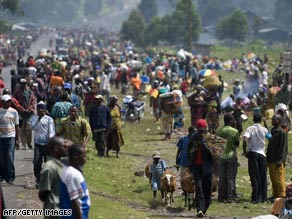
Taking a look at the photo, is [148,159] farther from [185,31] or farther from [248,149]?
[185,31]

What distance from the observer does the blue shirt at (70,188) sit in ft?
27.3

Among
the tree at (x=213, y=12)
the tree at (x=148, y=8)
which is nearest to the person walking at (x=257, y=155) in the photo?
the tree at (x=213, y=12)

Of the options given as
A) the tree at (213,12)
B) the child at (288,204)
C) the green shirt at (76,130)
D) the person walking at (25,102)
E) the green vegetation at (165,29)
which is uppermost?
the tree at (213,12)

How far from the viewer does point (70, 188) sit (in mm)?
8344

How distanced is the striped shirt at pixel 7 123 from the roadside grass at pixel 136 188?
1.85 m

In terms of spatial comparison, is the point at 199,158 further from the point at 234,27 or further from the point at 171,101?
the point at 234,27

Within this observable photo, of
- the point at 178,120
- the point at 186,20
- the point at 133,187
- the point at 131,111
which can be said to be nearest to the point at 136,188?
the point at 133,187

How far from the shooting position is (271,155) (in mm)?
14156

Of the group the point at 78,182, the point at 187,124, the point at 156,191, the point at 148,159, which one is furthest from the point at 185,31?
the point at 78,182

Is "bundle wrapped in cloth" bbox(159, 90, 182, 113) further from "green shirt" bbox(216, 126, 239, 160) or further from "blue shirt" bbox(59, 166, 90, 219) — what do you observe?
"blue shirt" bbox(59, 166, 90, 219)

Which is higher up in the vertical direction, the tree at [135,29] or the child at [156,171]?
the tree at [135,29]

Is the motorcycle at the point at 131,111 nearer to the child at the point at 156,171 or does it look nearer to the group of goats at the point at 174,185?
the child at the point at 156,171

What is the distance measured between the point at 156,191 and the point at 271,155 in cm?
227

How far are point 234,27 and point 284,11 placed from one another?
46.3 meters
